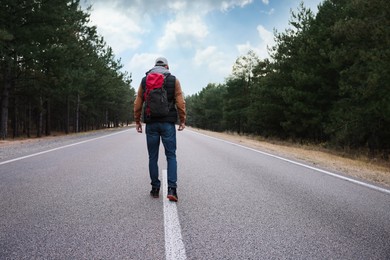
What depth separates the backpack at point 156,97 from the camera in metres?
4.51

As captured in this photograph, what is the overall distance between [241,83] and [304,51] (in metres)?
28.1

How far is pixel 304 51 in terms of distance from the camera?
20.6 m

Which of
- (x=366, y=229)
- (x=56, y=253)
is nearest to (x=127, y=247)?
(x=56, y=253)

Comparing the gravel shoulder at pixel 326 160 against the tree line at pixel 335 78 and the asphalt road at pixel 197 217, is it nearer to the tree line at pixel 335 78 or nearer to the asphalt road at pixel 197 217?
the asphalt road at pixel 197 217

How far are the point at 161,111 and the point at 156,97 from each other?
231 millimetres

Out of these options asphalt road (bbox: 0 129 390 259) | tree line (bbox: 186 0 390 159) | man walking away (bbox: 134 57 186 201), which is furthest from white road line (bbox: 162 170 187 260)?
tree line (bbox: 186 0 390 159)

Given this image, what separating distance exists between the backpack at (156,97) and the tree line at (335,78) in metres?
10.7

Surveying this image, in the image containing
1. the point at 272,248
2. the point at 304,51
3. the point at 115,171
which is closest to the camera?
the point at 272,248

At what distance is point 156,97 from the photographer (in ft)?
14.8

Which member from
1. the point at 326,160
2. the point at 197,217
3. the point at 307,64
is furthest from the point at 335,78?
the point at 197,217

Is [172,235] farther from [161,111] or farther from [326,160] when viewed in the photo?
[326,160]

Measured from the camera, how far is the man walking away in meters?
4.53

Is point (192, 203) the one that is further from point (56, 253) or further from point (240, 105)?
point (240, 105)

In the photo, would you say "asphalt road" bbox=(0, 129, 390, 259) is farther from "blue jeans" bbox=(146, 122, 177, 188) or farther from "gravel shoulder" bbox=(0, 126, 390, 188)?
"gravel shoulder" bbox=(0, 126, 390, 188)
